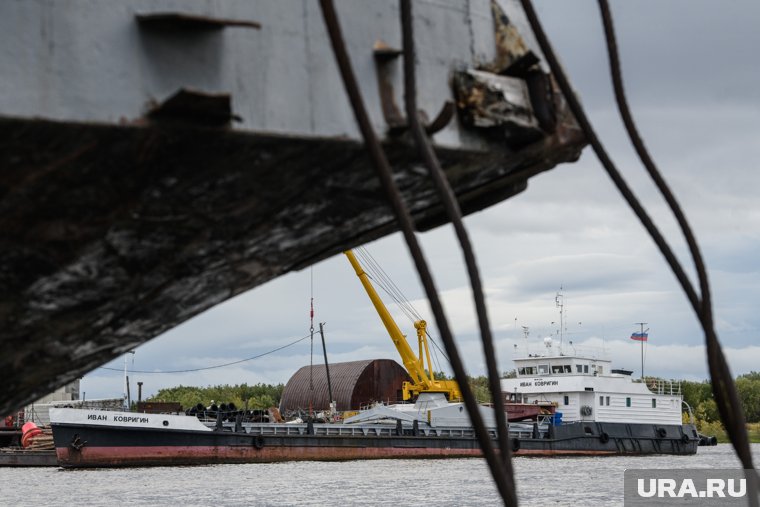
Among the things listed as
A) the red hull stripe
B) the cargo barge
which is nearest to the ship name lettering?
the cargo barge

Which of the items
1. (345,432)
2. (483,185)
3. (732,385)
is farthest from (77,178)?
(345,432)

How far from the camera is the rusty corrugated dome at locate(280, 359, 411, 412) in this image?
51.8 m

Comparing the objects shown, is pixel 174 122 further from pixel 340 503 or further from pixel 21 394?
pixel 340 503

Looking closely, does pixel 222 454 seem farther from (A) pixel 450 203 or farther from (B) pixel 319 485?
(A) pixel 450 203

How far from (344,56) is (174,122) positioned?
0.51 meters

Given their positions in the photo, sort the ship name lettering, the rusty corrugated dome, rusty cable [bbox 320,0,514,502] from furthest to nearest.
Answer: the rusty corrugated dome < the ship name lettering < rusty cable [bbox 320,0,514,502]

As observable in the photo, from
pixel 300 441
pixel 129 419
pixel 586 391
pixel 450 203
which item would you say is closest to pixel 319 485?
pixel 129 419

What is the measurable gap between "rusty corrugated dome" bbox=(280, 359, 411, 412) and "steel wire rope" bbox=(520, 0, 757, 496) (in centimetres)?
4822

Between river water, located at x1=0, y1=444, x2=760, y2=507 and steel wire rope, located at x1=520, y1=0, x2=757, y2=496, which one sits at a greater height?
steel wire rope, located at x1=520, y1=0, x2=757, y2=496

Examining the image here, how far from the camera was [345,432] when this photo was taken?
38.2m

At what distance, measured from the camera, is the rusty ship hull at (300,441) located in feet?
105

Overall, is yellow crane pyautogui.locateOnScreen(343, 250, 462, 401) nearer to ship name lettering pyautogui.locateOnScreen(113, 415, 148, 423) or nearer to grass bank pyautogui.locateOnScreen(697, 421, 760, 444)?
ship name lettering pyautogui.locateOnScreen(113, 415, 148, 423)

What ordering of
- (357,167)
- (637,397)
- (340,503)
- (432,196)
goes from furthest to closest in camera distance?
1. (637,397)
2. (340,503)
3. (432,196)
4. (357,167)

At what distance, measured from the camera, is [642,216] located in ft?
10.9
